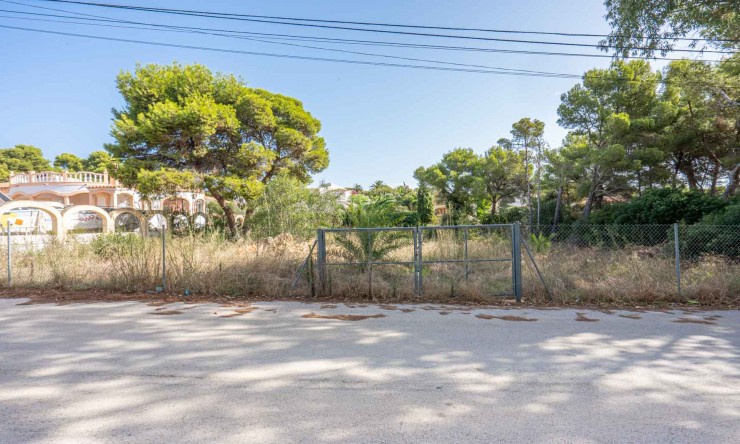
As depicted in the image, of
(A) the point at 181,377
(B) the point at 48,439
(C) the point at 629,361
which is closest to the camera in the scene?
(B) the point at 48,439

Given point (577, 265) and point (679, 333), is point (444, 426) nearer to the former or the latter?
point (679, 333)

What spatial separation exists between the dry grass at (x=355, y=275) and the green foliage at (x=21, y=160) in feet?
175

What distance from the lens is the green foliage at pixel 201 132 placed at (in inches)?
693

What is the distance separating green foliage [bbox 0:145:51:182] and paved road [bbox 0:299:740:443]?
59115mm

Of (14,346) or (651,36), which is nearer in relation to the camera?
(14,346)

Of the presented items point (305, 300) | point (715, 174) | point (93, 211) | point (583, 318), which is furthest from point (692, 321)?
point (93, 211)

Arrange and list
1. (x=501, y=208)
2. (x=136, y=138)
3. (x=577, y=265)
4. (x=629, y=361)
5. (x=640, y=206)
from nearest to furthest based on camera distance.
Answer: (x=629, y=361)
(x=577, y=265)
(x=640, y=206)
(x=136, y=138)
(x=501, y=208)

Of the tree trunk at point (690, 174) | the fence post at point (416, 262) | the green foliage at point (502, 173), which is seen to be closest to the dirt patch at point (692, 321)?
the fence post at point (416, 262)

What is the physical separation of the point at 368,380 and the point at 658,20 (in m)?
11.0

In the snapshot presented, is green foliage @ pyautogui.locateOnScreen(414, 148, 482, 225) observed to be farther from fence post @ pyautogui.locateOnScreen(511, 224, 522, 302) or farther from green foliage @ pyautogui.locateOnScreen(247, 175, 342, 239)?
fence post @ pyautogui.locateOnScreen(511, 224, 522, 302)

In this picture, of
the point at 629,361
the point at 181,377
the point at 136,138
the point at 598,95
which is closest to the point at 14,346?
the point at 181,377

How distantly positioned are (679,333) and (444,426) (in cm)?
444

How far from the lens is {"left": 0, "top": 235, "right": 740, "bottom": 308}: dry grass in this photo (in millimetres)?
6852

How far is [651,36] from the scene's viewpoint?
8.69m
